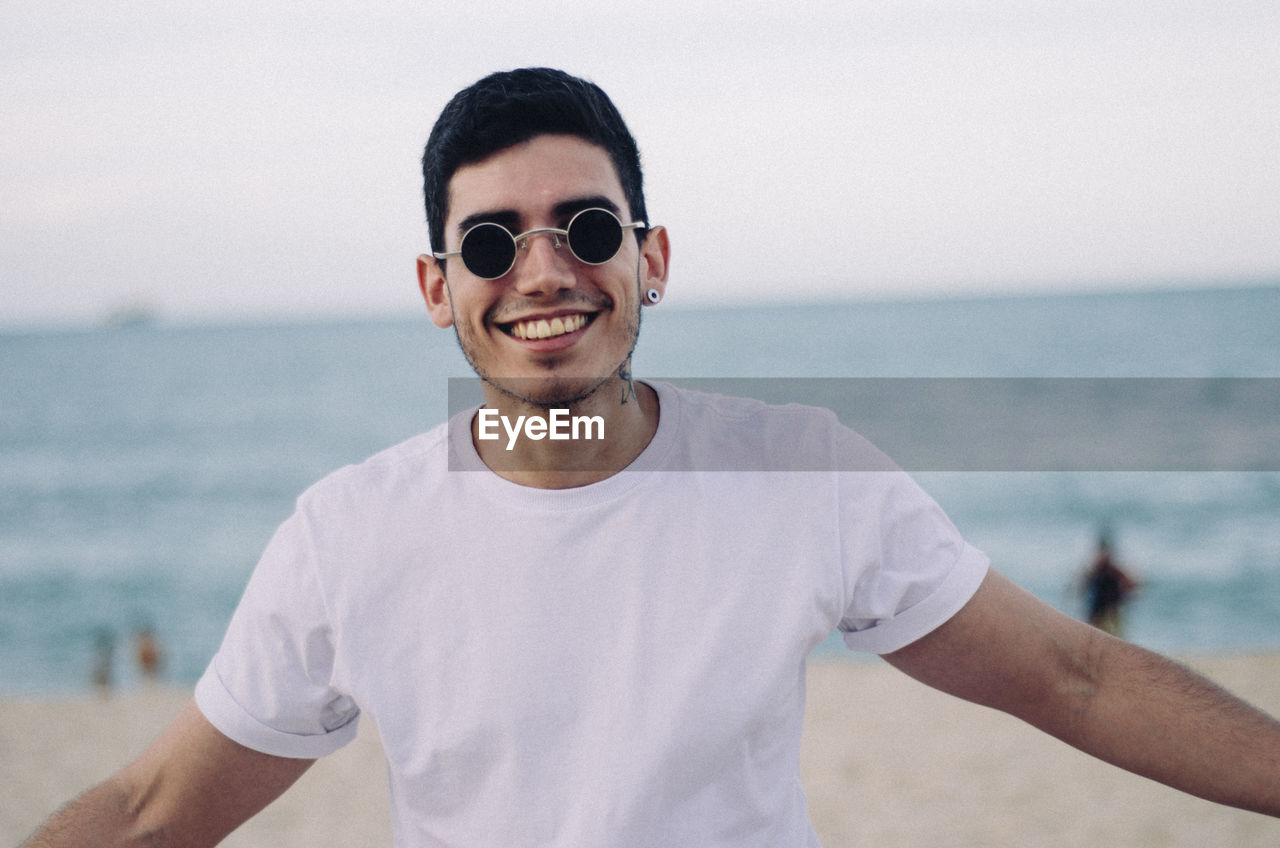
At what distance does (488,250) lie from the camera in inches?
79.2

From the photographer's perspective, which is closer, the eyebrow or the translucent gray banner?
the eyebrow

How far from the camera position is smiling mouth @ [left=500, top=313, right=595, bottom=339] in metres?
2.03

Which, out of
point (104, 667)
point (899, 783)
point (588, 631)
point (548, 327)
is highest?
point (548, 327)

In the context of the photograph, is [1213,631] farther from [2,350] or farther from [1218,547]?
[2,350]

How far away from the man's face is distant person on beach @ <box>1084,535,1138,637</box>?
11865 mm

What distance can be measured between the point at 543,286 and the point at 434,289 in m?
0.41

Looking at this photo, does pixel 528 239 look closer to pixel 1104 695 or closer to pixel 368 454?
pixel 1104 695

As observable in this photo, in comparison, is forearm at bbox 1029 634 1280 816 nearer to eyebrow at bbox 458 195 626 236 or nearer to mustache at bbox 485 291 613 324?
mustache at bbox 485 291 613 324

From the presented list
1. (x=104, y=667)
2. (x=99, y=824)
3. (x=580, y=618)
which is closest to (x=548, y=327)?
(x=580, y=618)

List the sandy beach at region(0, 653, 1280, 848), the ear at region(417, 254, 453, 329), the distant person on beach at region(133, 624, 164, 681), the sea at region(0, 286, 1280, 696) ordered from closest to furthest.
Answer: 1. the ear at region(417, 254, 453, 329)
2. the sandy beach at region(0, 653, 1280, 848)
3. the distant person on beach at region(133, 624, 164, 681)
4. the sea at region(0, 286, 1280, 696)

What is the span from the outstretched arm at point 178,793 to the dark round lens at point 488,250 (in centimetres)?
101

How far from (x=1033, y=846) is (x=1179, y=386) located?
44.9 meters

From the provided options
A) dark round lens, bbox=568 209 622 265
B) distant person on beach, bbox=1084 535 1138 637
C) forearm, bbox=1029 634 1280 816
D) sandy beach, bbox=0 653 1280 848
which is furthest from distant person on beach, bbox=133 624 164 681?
forearm, bbox=1029 634 1280 816

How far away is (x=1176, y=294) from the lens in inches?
4781
